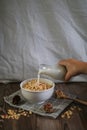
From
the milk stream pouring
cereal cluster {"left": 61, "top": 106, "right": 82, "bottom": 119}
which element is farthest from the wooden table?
the milk stream pouring

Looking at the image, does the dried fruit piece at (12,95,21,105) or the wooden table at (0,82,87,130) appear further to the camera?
the dried fruit piece at (12,95,21,105)

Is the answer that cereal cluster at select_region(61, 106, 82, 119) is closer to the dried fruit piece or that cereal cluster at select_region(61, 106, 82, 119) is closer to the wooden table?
the wooden table

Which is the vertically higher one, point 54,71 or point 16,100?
point 54,71

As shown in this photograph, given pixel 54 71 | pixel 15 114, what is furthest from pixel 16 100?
pixel 54 71

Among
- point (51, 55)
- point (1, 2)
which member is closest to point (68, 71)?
point (51, 55)

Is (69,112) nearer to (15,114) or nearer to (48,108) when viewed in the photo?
(48,108)

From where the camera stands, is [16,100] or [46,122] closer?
[46,122]

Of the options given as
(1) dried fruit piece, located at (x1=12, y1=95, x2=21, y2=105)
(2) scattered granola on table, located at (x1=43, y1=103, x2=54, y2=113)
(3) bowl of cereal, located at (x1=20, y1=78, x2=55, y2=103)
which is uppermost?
(3) bowl of cereal, located at (x1=20, y1=78, x2=55, y2=103)

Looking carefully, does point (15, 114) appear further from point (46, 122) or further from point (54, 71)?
point (54, 71)

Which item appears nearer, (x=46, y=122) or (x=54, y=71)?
(x=46, y=122)

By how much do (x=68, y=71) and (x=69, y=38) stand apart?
26cm

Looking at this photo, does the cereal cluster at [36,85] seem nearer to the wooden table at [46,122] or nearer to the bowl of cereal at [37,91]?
the bowl of cereal at [37,91]

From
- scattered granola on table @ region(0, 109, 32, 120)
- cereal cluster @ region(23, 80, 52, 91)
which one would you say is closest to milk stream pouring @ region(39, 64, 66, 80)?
cereal cluster @ region(23, 80, 52, 91)

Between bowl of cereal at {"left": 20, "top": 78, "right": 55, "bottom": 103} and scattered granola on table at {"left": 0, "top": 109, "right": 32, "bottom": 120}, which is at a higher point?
bowl of cereal at {"left": 20, "top": 78, "right": 55, "bottom": 103}
